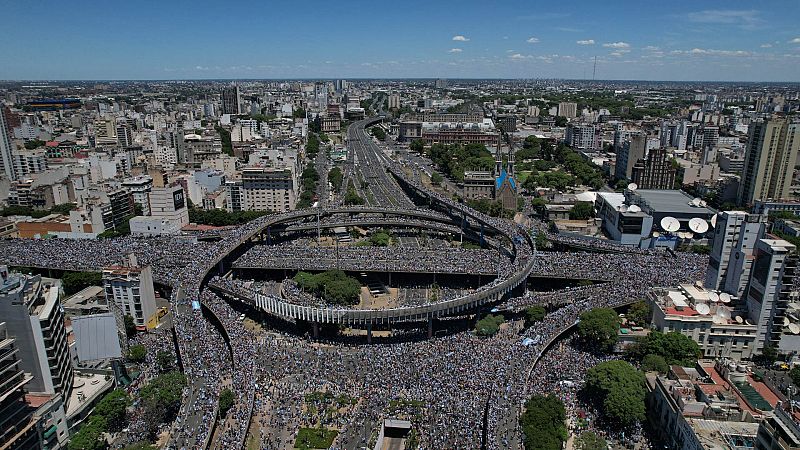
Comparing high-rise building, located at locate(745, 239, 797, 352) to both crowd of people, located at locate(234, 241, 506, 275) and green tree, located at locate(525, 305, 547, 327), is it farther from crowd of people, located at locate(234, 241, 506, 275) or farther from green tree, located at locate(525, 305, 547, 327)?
crowd of people, located at locate(234, 241, 506, 275)

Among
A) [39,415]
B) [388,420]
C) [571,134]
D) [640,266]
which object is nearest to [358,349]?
[388,420]

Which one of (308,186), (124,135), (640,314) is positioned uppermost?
(124,135)

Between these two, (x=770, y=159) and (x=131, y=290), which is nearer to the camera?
(x=131, y=290)

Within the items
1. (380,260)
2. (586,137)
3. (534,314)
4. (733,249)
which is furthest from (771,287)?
(586,137)

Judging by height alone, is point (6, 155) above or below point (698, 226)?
above

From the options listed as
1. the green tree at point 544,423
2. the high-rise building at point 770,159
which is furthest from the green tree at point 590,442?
the high-rise building at point 770,159

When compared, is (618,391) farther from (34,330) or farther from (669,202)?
(669,202)

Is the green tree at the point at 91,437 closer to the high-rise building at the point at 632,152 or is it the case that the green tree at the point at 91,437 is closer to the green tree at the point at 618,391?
the green tree at the point at 618,391
